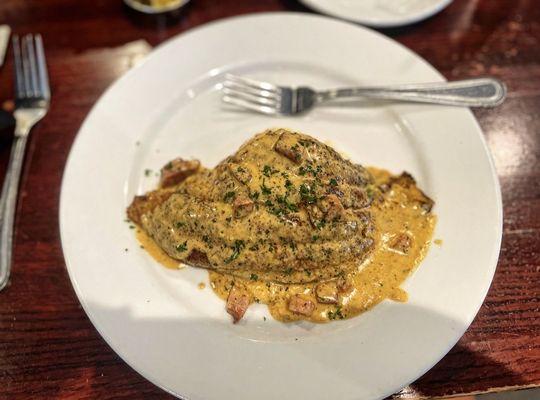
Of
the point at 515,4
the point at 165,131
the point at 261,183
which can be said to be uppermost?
the point at 515,4

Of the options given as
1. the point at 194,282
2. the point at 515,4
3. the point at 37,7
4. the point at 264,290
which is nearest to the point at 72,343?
the point at 194,282

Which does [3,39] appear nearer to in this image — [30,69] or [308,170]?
[30,69]

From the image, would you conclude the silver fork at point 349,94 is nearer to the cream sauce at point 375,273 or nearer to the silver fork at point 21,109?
the cream sauce at point 375,273

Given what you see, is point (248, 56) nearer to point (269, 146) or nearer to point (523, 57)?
point (269, 146)

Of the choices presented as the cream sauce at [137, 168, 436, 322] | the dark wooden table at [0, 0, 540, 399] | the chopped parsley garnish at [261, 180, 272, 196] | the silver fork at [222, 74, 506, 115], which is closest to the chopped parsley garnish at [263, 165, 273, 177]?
the chopped parsley garnish at [261, 180, 272, 196]

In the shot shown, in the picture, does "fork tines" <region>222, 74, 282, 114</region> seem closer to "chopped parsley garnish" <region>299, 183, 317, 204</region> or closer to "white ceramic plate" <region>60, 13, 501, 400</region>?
"white ceramic plate" <region>60, 13, 501, 400</region>

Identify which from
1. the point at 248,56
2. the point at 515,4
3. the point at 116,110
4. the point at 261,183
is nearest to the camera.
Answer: the point at 261,183
